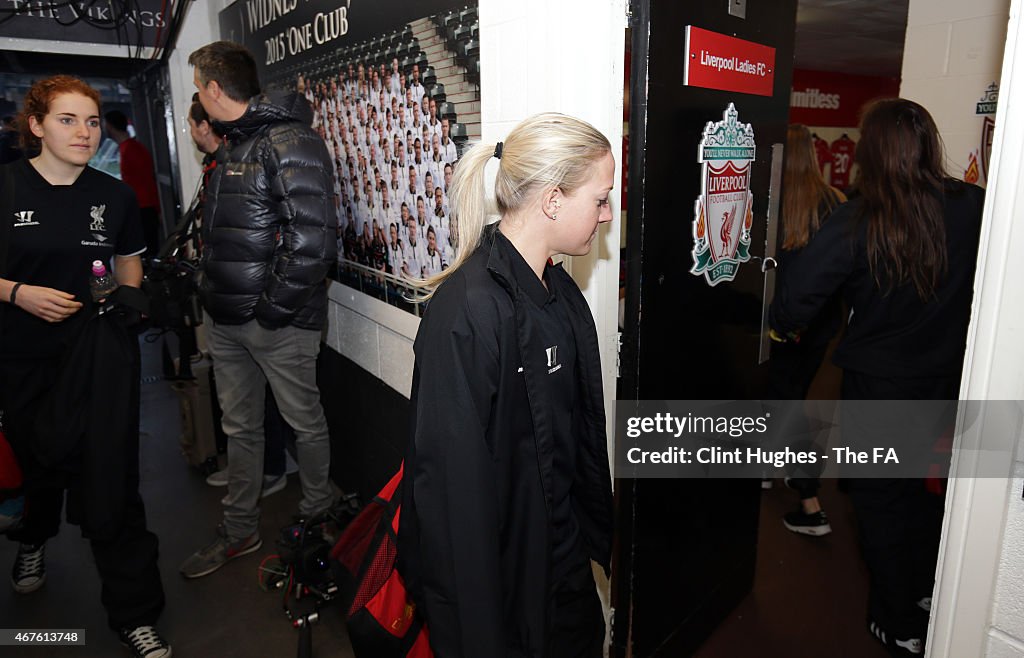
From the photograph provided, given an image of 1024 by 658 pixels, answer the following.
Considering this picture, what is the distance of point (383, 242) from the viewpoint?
8.07ft

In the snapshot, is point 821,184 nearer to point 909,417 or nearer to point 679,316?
point 909,417

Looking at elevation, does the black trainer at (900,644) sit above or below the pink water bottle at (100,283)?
below

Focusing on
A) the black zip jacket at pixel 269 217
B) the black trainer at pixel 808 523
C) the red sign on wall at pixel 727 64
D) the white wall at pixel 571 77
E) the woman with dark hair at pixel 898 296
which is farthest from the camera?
the black trainer at pixel 808 523

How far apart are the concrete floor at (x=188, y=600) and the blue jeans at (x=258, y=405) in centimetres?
24

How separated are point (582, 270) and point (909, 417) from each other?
113 centimetres

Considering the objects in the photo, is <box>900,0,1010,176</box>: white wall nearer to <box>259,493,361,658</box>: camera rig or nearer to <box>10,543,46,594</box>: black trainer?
<box>259,493,361,658</box>: camera rig

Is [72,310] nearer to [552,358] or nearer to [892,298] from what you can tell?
[552,358]

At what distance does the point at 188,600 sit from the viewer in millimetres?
2402

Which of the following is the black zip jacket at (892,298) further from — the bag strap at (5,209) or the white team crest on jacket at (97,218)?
the bag strap at (5,209)

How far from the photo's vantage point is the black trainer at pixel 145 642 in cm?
208

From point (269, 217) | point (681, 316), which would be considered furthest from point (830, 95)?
point (269, 217)

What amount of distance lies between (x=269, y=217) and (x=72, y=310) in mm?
672

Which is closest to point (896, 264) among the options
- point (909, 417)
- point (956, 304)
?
point (956, 304)

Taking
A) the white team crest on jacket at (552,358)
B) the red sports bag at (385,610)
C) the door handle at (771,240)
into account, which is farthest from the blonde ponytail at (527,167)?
the door handle at (771,240)
